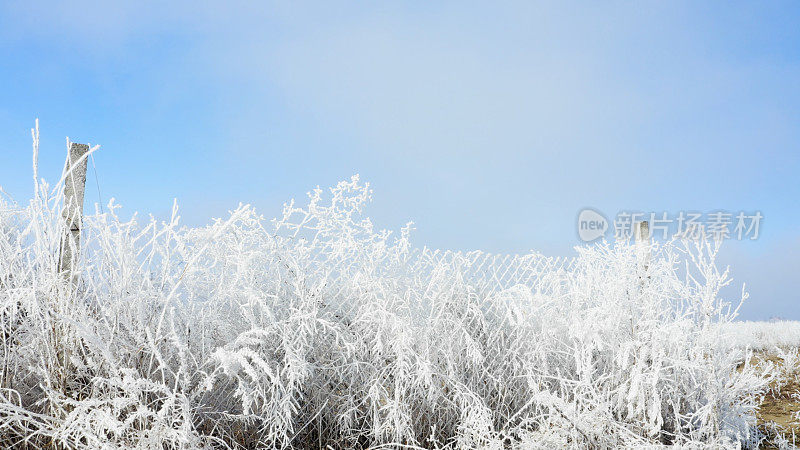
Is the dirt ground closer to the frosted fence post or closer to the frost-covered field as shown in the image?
the frost-covered field

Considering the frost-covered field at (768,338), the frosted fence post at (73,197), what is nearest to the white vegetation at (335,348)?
the frosted fence post at (73,197)

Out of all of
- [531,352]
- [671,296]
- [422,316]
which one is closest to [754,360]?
[671,296]

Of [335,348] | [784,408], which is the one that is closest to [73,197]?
[335,348]

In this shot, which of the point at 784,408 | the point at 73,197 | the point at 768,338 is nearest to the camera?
the point at 73,197

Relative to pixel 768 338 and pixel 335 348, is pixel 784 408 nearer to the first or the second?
pixel 335 348

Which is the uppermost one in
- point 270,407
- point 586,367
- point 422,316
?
point 422,316

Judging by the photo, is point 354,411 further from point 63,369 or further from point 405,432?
point 63,369

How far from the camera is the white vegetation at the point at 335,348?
136 inches

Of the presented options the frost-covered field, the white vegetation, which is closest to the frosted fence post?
the white vegetation

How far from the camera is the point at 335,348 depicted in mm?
4168

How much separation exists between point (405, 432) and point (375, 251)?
4.42ft

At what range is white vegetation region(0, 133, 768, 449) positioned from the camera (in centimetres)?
346

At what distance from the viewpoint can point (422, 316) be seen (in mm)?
4484

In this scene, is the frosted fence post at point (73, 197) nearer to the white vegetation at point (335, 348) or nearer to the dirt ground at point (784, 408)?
the white vegetation at point (335, 348)
